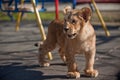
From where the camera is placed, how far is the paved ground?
15.9 ft

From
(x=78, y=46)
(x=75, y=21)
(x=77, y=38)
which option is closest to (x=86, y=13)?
(x=75, y=21)

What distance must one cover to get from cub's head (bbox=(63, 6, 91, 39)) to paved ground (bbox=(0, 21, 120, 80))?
2.30 feet

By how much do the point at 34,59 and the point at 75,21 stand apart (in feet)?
6.13

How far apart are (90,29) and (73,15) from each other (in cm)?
36

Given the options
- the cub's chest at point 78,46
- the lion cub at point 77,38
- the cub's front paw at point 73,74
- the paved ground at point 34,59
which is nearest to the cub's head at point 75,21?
the lion cub at point 77,38

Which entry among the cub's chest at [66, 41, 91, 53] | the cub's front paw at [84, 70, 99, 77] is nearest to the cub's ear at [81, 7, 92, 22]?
the cub's chest at [66, 41, 91, 53]

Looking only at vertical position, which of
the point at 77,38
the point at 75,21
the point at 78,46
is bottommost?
the point at 78,46

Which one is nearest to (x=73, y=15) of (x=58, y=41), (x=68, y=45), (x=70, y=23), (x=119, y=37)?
(x=70, y=23)

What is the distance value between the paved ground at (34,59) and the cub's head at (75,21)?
2.30 ft

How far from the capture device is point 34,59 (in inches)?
235

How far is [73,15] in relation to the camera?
4387mm

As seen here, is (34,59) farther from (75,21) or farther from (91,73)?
(75,21)

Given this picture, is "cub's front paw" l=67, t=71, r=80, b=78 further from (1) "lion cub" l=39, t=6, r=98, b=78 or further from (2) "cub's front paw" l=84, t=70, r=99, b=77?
(2) "cub's front paw" l=84, t=70, r=99, b=77

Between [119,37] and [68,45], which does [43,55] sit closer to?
[68,45]
